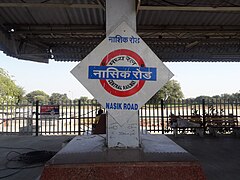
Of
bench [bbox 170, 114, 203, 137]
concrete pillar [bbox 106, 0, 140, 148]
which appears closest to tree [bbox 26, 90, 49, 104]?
bench [bbox 170, 114, 203, 137]

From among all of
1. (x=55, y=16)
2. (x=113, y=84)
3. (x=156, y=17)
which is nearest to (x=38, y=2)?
(x=55, y=16)

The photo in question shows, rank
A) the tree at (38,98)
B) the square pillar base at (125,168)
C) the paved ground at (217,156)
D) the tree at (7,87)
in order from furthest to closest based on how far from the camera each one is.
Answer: the tree at (7,87)
the tree at (38,98)
the paved ground at (217,156)
the square pillar base at (125,168)

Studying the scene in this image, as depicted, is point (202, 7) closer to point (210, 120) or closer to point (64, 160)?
point (64, 160)

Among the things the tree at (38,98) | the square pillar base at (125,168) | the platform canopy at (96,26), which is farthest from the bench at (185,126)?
the square pillar base at (125,168)

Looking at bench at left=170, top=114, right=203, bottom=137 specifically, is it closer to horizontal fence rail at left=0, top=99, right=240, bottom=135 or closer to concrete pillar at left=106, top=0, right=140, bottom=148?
horizontal fence rail at left=0, top=99, right=240, bottom=135

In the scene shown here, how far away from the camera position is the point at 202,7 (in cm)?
395

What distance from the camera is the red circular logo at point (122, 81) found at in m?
2.18

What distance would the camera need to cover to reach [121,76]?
2186mm

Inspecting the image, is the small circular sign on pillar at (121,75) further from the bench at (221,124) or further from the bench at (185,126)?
the bench at (221,124)

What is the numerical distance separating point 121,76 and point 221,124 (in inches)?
335

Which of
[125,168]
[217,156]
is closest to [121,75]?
[125,168]

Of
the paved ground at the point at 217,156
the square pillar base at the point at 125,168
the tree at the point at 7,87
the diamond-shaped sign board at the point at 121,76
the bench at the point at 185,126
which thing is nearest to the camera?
the square pillar base at the point at 125,168

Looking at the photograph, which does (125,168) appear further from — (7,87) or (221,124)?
(7,87)

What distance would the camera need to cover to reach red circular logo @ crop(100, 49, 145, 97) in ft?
7.14
